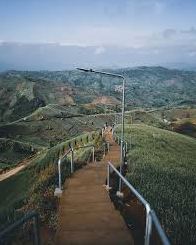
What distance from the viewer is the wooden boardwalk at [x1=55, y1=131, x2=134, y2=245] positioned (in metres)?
10.4

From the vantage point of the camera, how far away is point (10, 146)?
9888 centimetres

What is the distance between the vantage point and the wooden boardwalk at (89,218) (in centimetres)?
1037

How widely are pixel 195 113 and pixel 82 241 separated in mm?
180734

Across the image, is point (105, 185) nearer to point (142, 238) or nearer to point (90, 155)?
point (142, 238)

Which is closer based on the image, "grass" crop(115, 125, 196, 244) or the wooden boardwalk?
the wooden boardwalk

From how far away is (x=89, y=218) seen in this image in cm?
1210

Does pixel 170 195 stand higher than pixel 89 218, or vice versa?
pixel 89 218

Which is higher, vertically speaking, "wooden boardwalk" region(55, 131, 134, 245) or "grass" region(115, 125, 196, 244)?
"wooden boardwalk" region(55, 131, 134, 245)

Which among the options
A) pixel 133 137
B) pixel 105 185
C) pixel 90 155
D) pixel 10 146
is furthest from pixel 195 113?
pixel 105 185

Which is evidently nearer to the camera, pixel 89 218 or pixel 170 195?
pixel 89 218

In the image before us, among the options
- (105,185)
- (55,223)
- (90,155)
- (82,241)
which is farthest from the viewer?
(90,155)

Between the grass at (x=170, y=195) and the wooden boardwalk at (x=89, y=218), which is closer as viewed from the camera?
the wooden boardwalk at (x=89, y=218)

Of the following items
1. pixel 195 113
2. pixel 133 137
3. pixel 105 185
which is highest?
pixel 105 185

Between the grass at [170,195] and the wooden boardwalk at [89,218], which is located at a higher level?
the wooden boardwalk at [89,218]
